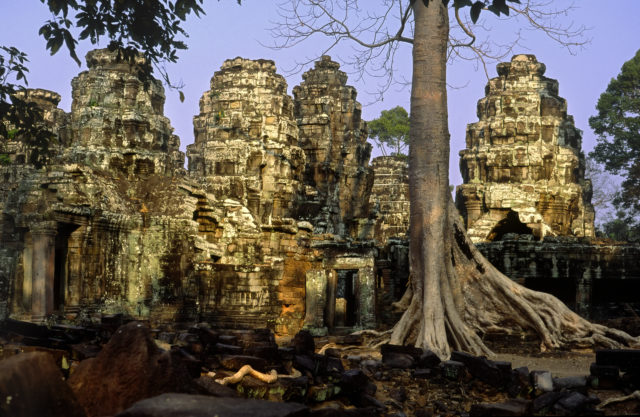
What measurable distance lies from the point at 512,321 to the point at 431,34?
4.90 metres

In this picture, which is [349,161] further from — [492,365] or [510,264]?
[492,365]

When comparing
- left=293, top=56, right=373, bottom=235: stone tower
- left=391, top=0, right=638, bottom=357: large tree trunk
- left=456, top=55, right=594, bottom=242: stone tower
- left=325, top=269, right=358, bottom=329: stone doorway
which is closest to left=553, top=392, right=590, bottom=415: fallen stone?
left=391, top=0, right=638, bottom=357: large tree trunk

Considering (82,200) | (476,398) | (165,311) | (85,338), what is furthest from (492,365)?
(82,200)

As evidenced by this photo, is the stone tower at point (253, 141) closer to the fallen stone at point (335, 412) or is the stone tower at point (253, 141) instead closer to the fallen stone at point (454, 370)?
the fallen stone at point (454, 370)

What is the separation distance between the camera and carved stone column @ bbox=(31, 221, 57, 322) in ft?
41.2

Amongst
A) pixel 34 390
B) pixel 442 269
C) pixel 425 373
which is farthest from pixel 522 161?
pixel 34 390

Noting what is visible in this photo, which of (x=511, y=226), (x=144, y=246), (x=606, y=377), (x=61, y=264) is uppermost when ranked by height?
(x=511, y=226)

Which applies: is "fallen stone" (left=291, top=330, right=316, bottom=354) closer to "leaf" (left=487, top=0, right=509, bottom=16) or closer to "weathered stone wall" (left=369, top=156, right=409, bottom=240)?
"leaf" (left=487, top=0, right=509, bottom=16)

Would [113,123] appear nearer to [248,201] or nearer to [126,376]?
[248,201]

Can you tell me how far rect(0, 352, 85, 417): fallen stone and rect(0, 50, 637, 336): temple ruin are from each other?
4708 mm

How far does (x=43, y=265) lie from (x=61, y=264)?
4.43 feet

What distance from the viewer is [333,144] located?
3164 centimetres

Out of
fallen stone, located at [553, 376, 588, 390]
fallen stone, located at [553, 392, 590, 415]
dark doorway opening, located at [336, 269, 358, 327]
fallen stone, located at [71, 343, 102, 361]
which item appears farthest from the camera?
dark doorway opening, located at [336, 269, 358, 327]

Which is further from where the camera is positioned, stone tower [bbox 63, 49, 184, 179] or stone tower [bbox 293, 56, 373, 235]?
stone tower [bbox 293, 56, 373, 235]
